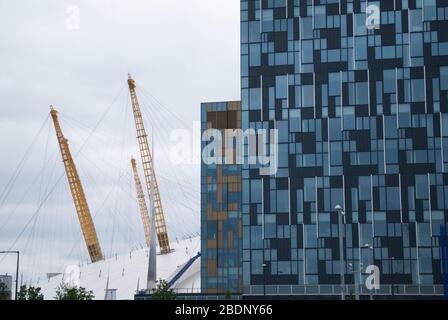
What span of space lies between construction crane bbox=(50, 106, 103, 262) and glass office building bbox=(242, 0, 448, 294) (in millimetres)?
88646

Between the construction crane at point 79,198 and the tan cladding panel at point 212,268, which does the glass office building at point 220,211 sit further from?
the construction crane at point 79,198

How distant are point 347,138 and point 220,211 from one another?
2999 centimetres

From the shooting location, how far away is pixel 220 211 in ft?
436

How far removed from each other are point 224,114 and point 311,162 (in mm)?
26167

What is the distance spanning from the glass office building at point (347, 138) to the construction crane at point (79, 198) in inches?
3490

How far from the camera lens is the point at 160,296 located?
91.4m

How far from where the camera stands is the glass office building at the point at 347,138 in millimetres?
107562

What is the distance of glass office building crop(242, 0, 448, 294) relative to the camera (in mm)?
107562

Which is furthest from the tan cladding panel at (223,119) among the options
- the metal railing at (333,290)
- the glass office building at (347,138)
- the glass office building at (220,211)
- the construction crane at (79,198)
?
the construction crane at (79,198)

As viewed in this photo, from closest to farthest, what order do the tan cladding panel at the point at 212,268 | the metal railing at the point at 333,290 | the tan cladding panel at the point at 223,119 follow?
the metal railing at the point at 333,290, the tan cladding panel at the point at 212,268, the tan cladding panel at the point at 223,119

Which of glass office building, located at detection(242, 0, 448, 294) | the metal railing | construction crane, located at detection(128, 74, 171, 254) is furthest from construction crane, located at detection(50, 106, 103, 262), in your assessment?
the metal railing
